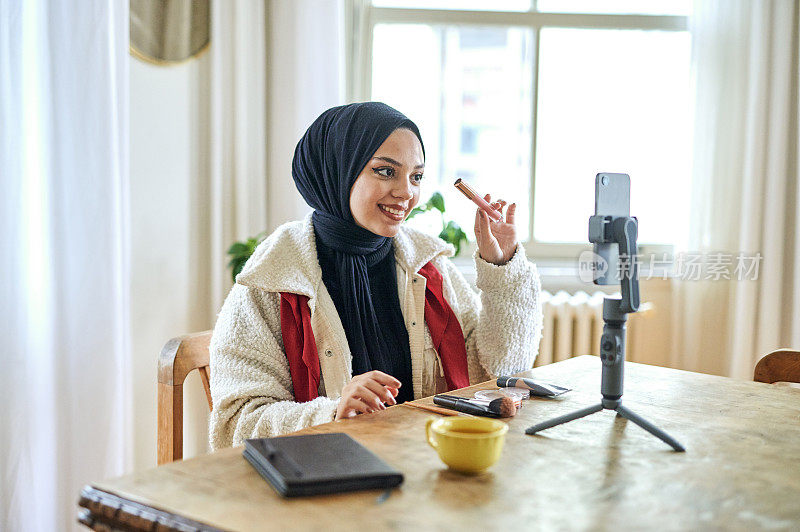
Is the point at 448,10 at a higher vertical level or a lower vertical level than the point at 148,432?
higher

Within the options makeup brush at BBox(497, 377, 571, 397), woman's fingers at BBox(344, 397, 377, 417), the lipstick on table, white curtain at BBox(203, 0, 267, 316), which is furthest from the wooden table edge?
white curtain at BBox(203, 0, 267, 316)

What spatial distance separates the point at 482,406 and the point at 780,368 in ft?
2.96

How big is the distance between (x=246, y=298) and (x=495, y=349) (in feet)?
1.95

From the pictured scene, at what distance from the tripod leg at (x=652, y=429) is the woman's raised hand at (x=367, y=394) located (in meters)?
0.36

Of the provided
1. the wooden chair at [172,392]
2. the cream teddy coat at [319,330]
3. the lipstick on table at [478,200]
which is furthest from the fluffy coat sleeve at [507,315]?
the wooden chair at [172,392]

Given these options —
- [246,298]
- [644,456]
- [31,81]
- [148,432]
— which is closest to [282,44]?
[31,81]

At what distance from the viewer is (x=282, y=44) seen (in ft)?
9.99

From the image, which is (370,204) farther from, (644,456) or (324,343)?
(644,456)

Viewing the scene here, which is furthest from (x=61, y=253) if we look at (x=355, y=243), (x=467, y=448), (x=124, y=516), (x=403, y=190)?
(x=467, y=448)

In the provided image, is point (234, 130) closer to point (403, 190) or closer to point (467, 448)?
point (403, 190)

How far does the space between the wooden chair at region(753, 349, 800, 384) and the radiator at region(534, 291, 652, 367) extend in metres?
1.32

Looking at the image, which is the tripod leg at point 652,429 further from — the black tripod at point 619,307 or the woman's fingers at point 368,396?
the woman's fingers at point 368,396

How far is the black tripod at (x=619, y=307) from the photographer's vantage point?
114 cm

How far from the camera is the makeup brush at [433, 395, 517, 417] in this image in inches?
50.8
